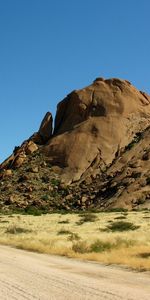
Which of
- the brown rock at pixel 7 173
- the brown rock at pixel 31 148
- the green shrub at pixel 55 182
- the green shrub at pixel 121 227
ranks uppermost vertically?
the brown rock at pixel 31 148

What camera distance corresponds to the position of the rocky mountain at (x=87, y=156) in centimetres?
8169

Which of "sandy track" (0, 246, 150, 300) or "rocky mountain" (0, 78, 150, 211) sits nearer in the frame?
"sandy track" (0, 246, 150, 300)

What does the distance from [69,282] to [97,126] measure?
85.2 metres

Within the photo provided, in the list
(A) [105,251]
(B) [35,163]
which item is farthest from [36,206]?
(A) [105,251]

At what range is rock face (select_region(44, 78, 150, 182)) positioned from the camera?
308 feet

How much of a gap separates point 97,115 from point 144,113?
1019 centimetres

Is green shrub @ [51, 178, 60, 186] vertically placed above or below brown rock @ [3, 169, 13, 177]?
below

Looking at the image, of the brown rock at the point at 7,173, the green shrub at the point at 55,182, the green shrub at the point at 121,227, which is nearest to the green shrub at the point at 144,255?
the green shrub at the point at 121,227

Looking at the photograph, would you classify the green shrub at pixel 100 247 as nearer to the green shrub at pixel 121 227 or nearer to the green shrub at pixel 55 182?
the green shrub at pixel 121 227

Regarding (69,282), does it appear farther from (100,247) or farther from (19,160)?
(19,160)

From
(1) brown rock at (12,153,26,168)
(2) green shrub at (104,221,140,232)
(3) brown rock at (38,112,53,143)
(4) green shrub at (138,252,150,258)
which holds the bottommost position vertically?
(4) green shrub at (138,252,150,258)

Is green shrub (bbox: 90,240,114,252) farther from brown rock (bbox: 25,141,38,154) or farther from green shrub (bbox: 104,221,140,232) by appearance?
brown rock (bbox: 25,141,38,154)

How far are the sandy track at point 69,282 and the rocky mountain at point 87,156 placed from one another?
56565 millimetres

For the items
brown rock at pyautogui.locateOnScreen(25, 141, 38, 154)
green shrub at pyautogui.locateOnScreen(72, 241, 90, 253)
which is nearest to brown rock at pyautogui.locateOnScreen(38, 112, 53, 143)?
brown rock at pyautogui.locateOnScreen(25, 141, 38, 154)
